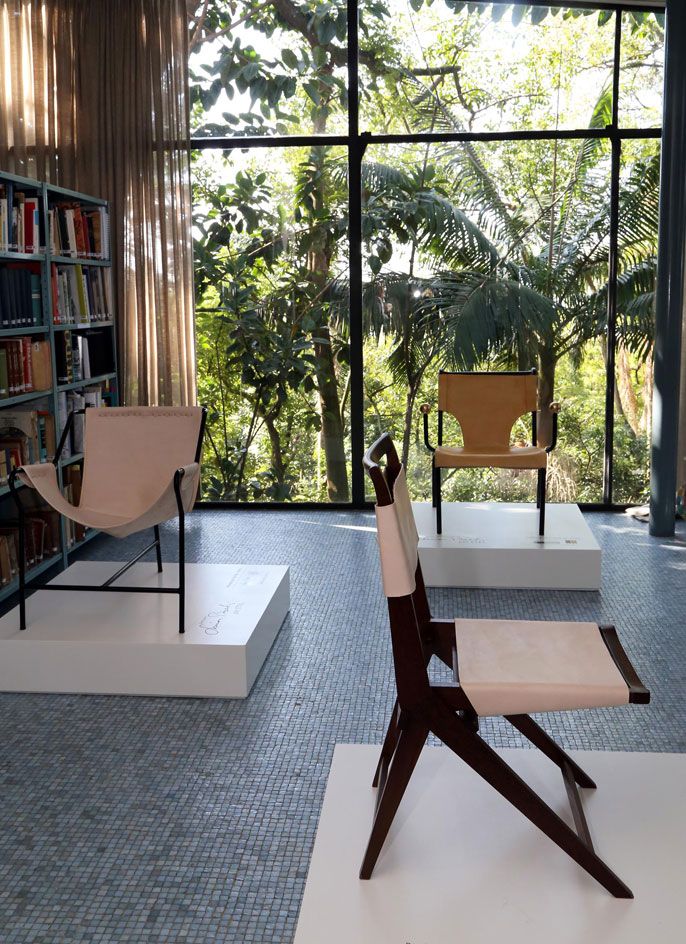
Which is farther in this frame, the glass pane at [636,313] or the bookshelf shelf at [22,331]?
the glass pane at [636,313]

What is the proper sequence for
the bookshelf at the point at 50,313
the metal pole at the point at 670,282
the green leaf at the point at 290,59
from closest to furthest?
1. the bookshelf at the point at 50,313
2. the metal pole at the point at 670,282
3. the green leaf at the point at 290,59

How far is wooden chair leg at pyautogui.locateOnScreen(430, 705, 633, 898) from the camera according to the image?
2.03 meters

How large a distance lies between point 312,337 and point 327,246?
60 centimetres

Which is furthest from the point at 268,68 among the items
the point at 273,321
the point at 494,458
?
the point at 494,458

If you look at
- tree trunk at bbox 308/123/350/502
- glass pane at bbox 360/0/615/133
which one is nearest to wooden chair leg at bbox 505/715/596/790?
tree trunk at bbox 308/123/350/502

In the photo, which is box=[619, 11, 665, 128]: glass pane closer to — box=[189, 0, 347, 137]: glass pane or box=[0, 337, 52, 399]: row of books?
box=[189, 0, 347, 137]: glass pane

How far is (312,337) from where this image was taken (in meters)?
6.29

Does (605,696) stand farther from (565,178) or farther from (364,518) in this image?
(565,178)

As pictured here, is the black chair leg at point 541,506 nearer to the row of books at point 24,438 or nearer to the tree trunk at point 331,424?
the tree trunk at point 331,424

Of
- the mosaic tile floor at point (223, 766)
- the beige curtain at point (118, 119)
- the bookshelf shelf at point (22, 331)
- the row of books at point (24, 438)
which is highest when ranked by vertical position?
the beige curtain at point (118, 119)

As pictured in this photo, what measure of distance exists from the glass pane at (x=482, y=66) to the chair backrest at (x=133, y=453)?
2.86 metres

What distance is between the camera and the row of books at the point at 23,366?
4.30 metres

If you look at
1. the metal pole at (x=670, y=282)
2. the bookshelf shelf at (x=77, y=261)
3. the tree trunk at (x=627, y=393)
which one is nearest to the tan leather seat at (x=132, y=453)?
the bookshelf shelf at (x=77, y=261)

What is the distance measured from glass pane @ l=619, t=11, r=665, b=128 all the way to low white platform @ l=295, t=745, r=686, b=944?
4.42m
